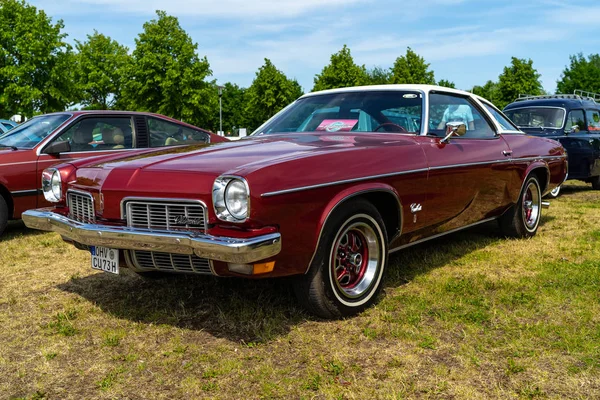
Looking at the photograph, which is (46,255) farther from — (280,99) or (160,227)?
(280,99)

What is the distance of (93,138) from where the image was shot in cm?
687

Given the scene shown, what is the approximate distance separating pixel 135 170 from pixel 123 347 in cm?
102

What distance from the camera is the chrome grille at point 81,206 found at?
3518 mm

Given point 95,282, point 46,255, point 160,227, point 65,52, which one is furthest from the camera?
point 65,52

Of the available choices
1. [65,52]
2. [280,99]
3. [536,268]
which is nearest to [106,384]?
[536,268]

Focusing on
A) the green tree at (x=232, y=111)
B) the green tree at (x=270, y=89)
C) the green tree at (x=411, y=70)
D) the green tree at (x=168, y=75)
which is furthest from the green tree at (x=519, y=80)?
the green tree at (x=232, y=111)

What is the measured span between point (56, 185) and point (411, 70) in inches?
1655

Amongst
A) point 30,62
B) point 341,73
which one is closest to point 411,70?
point 341,73

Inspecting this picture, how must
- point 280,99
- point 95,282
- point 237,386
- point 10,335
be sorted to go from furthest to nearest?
point 280,99
point 95,282
point 10,335
point 237,386

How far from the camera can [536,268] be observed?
186 inches

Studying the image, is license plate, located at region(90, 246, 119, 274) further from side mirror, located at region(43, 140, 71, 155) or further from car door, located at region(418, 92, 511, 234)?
side mirror, located at region(43, 140, 71, 155)

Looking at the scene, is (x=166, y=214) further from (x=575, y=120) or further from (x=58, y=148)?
(x=575, y=120)

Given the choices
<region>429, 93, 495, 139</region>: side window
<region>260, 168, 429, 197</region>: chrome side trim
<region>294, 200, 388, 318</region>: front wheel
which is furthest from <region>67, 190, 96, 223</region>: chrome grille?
<region>429, 93, 495, 139</region>: side window

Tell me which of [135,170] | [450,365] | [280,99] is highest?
[280,99]
